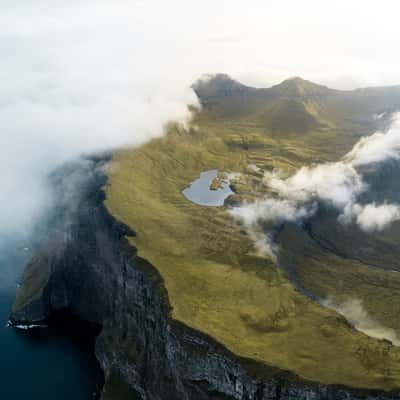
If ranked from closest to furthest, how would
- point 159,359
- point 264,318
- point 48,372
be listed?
point 264,318, point 159,359, point 48,372

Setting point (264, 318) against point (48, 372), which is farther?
point (48, 372)

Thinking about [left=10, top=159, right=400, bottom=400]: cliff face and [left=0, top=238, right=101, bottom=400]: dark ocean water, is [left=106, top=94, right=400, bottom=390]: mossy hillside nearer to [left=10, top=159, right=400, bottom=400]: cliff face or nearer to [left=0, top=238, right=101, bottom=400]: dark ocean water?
[left=10, top=159, right=400, bottom=400]: cliff face

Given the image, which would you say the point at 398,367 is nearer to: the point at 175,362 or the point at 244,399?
the point at 244,399

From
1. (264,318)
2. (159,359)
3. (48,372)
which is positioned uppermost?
(264,318)

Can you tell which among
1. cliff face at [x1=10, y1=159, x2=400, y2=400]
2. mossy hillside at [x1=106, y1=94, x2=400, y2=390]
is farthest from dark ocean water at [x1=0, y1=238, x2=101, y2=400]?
mossy hillside at [x1=106, y1=94, x2=400, y2=390]

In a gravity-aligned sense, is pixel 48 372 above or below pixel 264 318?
below

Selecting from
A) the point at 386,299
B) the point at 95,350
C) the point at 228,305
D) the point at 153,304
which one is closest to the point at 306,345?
the point at 228,305

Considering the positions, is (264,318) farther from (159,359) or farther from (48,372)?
(48,372)

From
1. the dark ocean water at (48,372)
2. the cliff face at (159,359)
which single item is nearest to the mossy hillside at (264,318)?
the cliff face at (159,359)

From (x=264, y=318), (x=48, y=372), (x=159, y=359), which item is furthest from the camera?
(x=48, y=372)

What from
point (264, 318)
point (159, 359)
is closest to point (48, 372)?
point (159, 359)

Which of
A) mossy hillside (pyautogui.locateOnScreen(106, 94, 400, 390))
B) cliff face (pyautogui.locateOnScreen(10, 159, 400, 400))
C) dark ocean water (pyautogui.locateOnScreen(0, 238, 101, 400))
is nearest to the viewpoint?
cliff face (pyautogui.locateOnScreen(10, 159, 400, 400))
